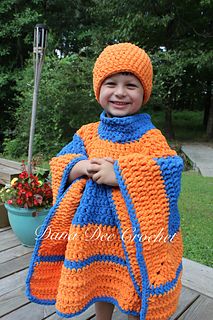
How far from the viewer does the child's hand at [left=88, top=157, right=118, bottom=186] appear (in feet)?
3.91

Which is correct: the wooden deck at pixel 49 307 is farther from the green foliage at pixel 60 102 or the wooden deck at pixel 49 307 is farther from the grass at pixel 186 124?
the grass at pixel 186 124

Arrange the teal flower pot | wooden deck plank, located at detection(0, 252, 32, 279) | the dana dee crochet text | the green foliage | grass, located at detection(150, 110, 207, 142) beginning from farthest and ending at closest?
grass, located at detection(150, 110, 207, 142) < the green foliage < the teal flower pot < wooden deck plank, located at detection(0, 252, 32, 279) < the dana dee crochet text

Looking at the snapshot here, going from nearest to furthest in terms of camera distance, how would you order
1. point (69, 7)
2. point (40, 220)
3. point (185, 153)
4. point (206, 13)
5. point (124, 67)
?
point (124, 67)
point (40, 220)
point (185, 153)
point (206, 13)
point (69, 7)

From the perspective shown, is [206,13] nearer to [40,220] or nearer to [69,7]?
[69,7]

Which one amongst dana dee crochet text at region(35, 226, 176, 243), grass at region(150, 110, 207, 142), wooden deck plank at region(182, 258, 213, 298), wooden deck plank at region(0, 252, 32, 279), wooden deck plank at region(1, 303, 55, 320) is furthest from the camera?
grass at region(150, 110, 207, 142)

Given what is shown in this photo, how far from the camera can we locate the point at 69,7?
29.5ft

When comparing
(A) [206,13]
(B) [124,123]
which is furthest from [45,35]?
(A) [206,13]

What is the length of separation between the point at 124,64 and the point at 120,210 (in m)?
0.55

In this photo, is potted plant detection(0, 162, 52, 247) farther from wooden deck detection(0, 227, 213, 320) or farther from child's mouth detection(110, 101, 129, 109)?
child's mouth detection(110, 101, 129, 109)

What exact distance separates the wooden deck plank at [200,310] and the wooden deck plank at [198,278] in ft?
0.18

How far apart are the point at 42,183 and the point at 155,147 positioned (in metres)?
1.53

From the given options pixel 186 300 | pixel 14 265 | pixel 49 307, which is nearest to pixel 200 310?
pixel 186 300

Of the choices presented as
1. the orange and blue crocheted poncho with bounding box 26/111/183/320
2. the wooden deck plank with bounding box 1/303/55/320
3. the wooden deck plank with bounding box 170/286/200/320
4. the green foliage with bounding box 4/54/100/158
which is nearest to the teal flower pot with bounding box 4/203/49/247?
the wooden deck plank with bounding box 1/303/55/320

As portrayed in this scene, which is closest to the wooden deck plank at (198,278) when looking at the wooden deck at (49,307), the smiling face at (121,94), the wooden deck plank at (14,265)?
the wooden deck at (49,307)
